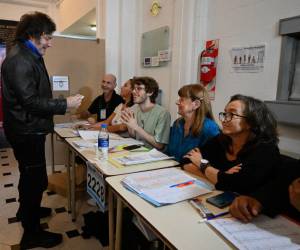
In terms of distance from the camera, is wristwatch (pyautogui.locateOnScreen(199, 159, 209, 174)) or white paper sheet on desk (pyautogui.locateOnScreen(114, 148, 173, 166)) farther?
white paper sheet on desk (pyautogui.locateOnScreen(114, 148, 173, 166))

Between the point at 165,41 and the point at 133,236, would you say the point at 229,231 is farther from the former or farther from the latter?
the point at 165,41

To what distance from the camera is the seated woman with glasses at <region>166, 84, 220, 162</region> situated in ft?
5.82

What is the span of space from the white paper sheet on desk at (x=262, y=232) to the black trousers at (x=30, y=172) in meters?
1.28

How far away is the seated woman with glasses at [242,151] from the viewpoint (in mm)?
1193

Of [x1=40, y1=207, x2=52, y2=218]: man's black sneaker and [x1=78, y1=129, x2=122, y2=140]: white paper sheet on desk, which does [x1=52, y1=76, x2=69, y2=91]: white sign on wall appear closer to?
[x1=78, y1=129, x2=122, y2=140]: white paper sheet on desk

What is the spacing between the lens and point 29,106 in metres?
1.63

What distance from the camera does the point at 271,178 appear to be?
121cm

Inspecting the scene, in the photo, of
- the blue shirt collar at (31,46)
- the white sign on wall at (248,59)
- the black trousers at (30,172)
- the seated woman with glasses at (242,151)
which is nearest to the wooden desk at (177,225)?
the seated woman with glasses at (242,151)

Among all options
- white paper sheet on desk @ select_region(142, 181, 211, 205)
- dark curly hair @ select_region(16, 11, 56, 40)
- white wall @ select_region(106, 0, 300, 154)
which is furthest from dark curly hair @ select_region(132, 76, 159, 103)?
white paper sheet on desk @ select_region(142, 181, 211, 205)

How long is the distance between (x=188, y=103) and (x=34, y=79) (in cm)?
102

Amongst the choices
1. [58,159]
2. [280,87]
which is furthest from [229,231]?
[58,159]

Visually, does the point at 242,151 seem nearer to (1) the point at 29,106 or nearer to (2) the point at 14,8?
(1) the point at 29,106

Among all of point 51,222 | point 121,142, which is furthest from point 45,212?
point 121,142

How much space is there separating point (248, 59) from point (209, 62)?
0.37 meters
